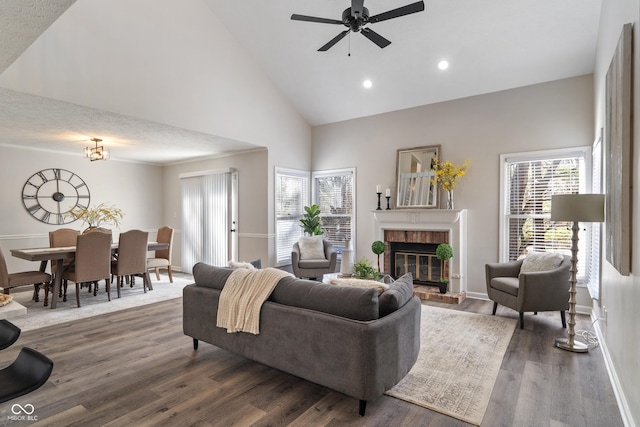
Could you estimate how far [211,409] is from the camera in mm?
2330

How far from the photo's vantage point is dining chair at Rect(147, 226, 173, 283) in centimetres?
626

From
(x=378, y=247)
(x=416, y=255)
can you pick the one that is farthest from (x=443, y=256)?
(x=378, y=247)

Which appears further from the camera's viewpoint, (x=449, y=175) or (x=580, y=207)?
(x=449, y=175)

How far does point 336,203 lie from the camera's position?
23.3 feet

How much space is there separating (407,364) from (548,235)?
11.8ft

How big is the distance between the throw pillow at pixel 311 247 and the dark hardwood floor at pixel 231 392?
3.09 meters

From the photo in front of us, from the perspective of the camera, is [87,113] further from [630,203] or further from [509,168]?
[509,168]

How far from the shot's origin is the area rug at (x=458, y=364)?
7.94 feet

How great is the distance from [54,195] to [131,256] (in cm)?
259

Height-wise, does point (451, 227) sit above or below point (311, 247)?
above

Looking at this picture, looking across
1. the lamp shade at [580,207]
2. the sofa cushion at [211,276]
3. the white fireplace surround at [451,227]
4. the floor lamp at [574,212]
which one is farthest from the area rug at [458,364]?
the sofa cushion at [211,276]

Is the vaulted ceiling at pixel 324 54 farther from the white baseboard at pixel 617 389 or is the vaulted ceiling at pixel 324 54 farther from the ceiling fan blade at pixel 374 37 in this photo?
the white baseboard at pixel 617 389

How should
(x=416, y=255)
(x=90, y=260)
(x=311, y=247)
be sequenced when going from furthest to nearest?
(x=311, y=247), (x=416, y=255), (x=90, y=260)

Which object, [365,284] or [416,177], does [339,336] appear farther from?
[416,177]
